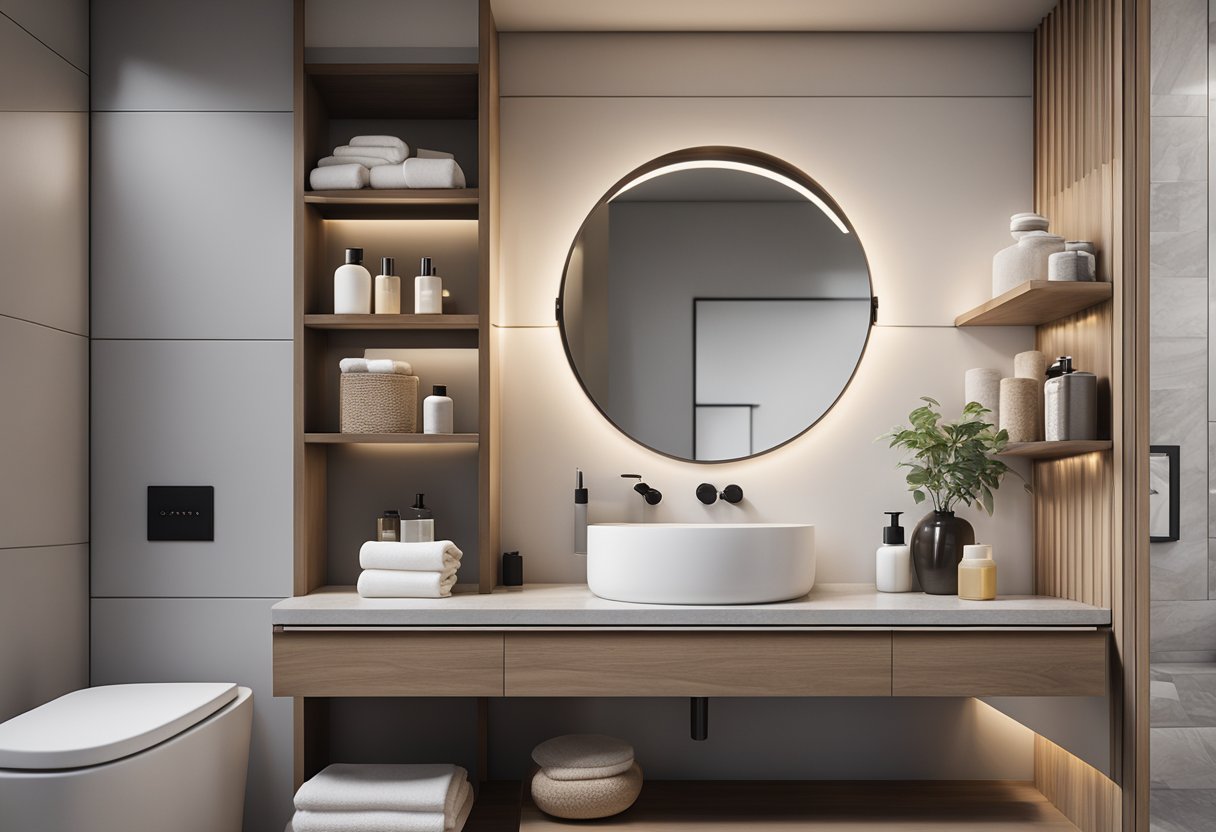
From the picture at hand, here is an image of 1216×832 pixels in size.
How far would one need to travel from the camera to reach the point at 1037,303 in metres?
2.04

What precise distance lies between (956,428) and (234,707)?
5.90 feet

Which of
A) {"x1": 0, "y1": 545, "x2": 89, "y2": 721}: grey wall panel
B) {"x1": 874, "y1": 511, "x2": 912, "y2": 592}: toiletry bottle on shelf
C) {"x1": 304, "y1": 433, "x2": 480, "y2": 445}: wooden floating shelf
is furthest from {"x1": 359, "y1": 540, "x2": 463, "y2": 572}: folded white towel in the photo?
{"x1": 874, "y1": 511, "x2": 912, "y2": 592}: toiletry bottle on shelf

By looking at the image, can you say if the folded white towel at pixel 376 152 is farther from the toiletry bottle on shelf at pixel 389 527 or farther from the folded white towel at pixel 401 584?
the folded white towel at pixel 401 584

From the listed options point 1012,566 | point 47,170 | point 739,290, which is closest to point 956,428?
point 1012,566

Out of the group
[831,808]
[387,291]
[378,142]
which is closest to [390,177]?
[378,142]

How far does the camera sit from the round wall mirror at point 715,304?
2.34 m

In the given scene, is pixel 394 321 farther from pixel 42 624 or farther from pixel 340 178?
pixel 42 624

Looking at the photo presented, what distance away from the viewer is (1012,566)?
2.31 m

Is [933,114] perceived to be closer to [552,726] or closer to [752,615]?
[752,615]

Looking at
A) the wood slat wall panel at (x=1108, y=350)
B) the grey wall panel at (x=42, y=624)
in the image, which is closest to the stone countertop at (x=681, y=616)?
the wood slat wall panel at (x=1108, y=350)

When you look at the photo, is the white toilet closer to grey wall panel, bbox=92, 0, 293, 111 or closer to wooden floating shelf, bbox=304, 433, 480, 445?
wooden floating shelf, bbox=304, 433, 480, 445

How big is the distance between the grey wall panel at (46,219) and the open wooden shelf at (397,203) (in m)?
0.58

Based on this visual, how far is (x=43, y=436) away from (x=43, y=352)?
193 millimetres

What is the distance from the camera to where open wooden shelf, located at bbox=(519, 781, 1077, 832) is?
2.00m
